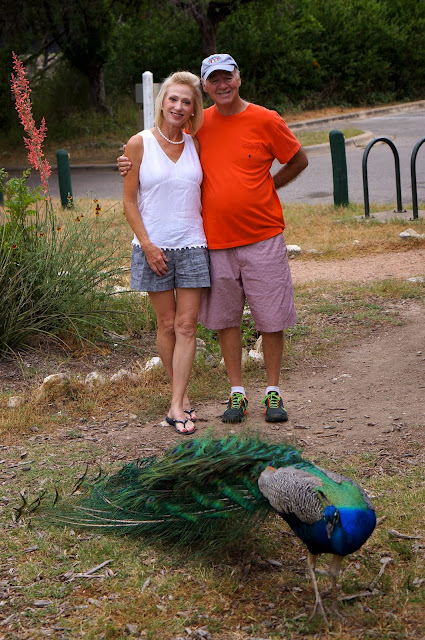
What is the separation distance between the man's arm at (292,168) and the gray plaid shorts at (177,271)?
25.7 inches

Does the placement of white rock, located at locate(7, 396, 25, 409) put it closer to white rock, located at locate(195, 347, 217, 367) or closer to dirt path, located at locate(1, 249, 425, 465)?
dirt path, located at locate(1, 249, 425, 465)

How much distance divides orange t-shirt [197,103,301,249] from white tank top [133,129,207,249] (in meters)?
0.07

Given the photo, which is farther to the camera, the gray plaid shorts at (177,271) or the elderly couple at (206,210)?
the gray plaid shorts at (177,271)

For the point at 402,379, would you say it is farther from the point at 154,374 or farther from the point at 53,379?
the point at 53,379

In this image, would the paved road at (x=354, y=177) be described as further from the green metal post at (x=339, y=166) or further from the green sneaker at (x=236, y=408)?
the green sneaker at (x=236, y=408)

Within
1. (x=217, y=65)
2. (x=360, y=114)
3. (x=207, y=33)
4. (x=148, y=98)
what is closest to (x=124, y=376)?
(x=217, y=65)

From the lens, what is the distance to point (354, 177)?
14336 mm

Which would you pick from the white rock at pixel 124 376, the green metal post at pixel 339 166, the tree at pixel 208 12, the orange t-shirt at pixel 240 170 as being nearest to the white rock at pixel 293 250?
the green metal post at pixel 339 166

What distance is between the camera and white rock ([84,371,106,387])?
5469mm

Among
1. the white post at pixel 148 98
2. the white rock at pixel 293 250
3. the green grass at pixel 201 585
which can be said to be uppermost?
the white post at pixel 148 98

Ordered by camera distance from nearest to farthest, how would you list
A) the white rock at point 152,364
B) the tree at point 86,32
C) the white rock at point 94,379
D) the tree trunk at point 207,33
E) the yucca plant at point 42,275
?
the white rock at point 94,379
the white rock at point 152,364
the yucca plant at point 42,275
the tree at point 86,32
the tree trunk at point 207,33

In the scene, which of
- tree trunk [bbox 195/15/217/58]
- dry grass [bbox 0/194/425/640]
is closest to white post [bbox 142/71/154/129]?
dry grass [bbox 0/194/425/640]

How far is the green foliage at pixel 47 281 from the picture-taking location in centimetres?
602

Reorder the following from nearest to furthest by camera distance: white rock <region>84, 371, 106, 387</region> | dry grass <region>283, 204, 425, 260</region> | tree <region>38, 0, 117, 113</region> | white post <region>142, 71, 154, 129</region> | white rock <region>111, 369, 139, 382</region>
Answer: white rock <region>84, 371, 106, 387</region> → white rock <region>111, 369, 139, 382</region> → white post <region>142, 71, 154, 129</region> → dry grass <region>283, 204, 425, 260</region> → tree <region>38, 0, 117, 113</region>
